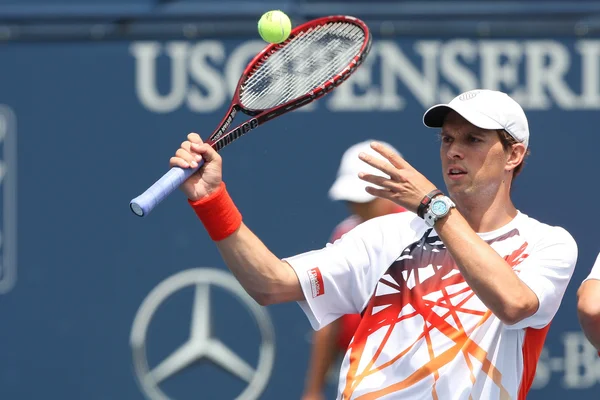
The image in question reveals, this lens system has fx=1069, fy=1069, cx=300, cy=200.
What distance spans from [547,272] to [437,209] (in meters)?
0.29

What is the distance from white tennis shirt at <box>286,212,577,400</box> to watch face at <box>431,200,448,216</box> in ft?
0.63

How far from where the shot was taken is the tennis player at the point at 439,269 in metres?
2.23

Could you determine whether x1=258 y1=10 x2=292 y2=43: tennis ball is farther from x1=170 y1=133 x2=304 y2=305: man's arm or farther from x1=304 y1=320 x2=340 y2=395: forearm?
x1=304 y1=320 x2=340 y2=395: forearm

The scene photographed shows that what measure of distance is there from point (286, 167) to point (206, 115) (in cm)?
38

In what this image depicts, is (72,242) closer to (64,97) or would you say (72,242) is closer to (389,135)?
(64,97)

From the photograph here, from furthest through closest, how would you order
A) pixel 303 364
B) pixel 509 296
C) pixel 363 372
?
pixel 303 364
pixel 363 372
pixel 509 296

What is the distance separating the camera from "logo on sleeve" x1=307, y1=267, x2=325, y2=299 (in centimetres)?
243

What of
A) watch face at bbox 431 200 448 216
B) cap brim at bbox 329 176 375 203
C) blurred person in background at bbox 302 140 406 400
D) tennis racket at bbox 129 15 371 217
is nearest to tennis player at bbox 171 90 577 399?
watch face at bbox 431 200 448 216

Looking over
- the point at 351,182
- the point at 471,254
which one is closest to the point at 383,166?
the point at 471,254

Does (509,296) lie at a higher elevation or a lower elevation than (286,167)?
lower

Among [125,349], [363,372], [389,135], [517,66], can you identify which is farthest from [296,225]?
[363,372]

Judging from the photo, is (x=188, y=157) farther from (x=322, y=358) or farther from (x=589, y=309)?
(x=322, y=358)

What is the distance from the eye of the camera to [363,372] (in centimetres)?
232

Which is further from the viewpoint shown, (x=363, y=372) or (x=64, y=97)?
(x=64, y=97)
